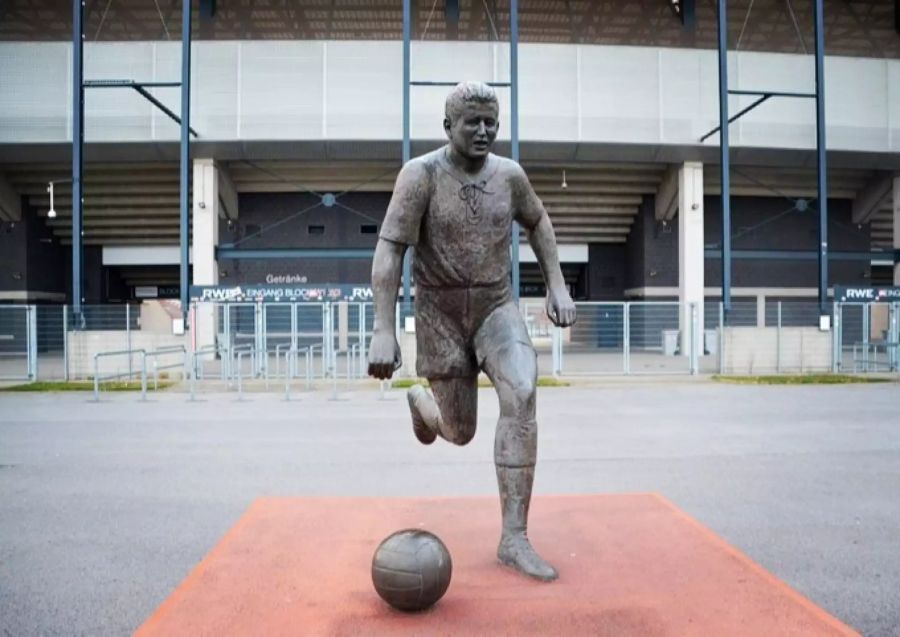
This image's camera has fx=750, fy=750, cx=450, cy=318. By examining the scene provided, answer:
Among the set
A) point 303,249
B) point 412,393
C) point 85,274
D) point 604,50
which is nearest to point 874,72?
point 604,50

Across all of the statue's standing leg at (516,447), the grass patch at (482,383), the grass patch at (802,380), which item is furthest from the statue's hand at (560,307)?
the grass patch at (802,380)

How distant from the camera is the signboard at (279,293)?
1892cm

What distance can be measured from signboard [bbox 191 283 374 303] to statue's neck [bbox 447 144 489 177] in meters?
15.0

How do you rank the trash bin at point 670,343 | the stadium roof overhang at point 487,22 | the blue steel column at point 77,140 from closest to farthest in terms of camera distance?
the blue steel column at point 77,140
the trash bin at point 670,343
the stadium roof overhang at point 487,22

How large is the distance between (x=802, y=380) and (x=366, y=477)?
1300cm

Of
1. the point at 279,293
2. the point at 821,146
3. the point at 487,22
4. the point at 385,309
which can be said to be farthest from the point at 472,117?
the point at 487,22

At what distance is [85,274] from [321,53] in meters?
13.2

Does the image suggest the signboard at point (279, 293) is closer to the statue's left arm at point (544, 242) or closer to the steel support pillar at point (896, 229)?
the statue's left arm at point (544, 242)

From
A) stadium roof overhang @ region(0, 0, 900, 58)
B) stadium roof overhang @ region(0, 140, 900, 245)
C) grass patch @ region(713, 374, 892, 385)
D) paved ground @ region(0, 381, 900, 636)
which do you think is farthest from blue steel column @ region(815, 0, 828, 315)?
paved ground @ region(0, 381, 900, 636)

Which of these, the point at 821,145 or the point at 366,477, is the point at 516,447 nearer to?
the point at 366,477

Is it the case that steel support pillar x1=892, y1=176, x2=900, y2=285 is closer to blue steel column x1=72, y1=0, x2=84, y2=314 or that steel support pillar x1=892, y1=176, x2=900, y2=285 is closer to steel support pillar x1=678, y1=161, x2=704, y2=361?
steel support pillar x1=678, y1=161, x2=704, y2=361

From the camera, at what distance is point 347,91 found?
69.1ft

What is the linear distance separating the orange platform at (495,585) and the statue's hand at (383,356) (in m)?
0.98

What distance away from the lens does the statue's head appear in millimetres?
3494
